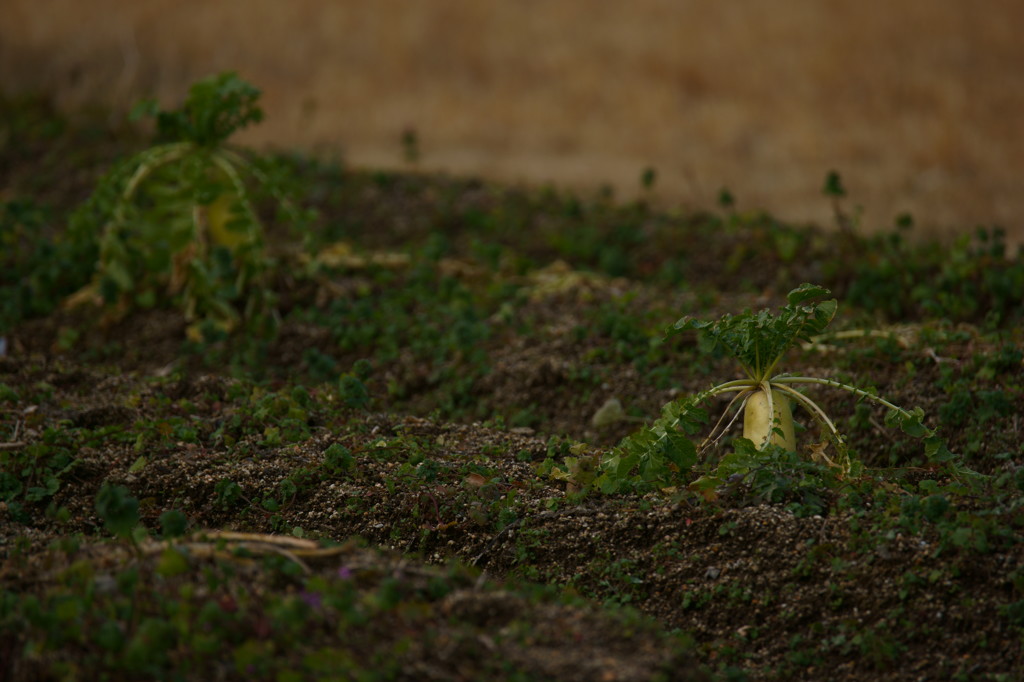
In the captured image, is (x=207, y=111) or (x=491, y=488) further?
(x=207, y=111)

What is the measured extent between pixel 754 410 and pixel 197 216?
2791mm

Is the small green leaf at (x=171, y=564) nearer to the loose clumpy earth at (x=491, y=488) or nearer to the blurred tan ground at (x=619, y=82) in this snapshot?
the loose clumpy earth at (x=491, y=488)

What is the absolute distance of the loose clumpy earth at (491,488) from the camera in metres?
2.13

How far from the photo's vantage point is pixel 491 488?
3047 millimetres

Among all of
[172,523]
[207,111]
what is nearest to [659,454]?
[172,523]

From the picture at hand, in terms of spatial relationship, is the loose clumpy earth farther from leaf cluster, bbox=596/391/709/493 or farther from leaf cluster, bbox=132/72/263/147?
leaf cluster, bbox=132/72/263/147

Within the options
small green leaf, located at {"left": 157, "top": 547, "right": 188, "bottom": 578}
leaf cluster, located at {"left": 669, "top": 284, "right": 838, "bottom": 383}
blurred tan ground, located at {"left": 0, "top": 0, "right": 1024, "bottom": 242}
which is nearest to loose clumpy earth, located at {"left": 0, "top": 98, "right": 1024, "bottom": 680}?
small green leaf, located at {"left": 157, "top": 547, "right": 188, "bottom": 578}

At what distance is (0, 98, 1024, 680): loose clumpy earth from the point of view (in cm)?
213

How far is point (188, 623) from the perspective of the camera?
207cm

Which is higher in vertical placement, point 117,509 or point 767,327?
point 767,327

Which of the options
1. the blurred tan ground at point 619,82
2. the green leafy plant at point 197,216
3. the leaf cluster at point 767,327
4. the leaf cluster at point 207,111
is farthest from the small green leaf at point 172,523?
the blurred tan ground at point 619,82

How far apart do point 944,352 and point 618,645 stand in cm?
230

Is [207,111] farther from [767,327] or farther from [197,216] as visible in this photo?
[767,327]

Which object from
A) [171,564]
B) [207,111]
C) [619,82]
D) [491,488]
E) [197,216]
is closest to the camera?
[171,564]
